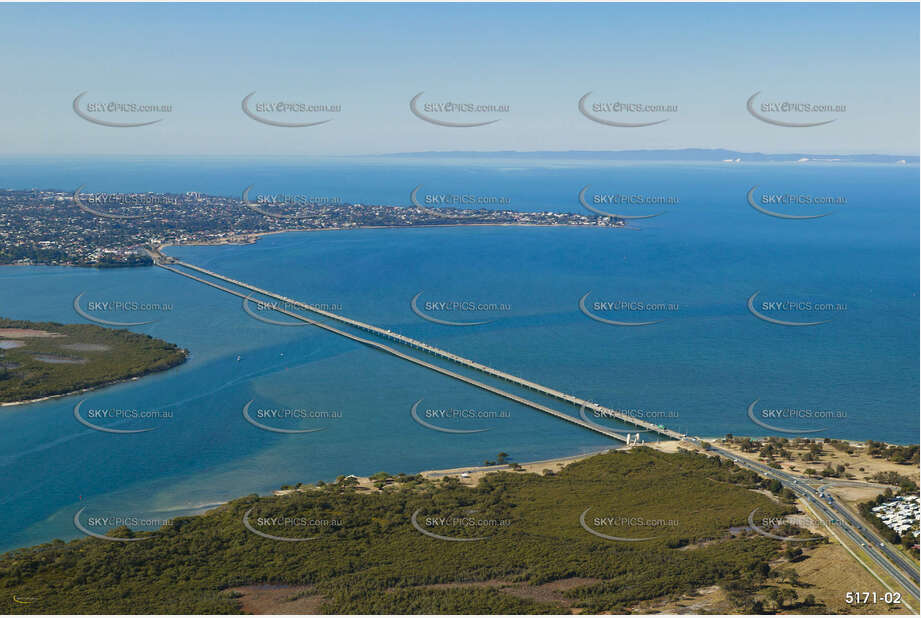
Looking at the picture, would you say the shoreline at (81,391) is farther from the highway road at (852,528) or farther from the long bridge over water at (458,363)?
the highway road at (852,528)

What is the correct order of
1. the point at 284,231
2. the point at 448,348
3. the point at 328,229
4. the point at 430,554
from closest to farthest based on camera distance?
the point at 430,554
the point at 448,348
the point at 284,231
the point at 328,229

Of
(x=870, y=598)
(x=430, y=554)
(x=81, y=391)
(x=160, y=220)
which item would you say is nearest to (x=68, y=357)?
(x=81, y=391)

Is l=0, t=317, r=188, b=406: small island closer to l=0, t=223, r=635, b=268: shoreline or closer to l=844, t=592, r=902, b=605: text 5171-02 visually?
l=0, t=223, r=635, b=268: shoreline

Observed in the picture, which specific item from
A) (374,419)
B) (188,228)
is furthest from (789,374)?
(188,228)

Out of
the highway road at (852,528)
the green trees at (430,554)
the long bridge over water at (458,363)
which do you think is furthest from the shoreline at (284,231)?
the highway road at (852,528)

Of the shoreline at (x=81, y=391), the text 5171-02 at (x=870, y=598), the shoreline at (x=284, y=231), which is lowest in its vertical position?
the text 5171-02 at (x=870, y=598)

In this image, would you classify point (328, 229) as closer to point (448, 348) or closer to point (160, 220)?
point (160, 220)

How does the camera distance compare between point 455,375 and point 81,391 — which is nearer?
point 81,391
